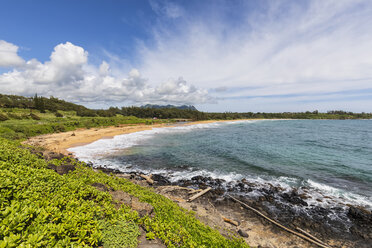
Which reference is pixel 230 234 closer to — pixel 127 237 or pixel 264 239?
pixel 264 239

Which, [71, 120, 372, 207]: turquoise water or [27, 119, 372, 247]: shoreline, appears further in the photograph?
[71, 120, 372, 207]: turquoise water

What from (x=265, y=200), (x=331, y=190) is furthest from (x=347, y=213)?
(x=265, y=200)

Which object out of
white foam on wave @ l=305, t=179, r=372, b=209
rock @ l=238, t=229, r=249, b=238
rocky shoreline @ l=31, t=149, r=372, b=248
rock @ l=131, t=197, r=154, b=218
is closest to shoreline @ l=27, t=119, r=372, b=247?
rocky shoreline @ l=31, t=149, r=372, b=248

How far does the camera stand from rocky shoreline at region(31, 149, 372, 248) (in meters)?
9.95

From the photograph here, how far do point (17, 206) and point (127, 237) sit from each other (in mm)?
3246

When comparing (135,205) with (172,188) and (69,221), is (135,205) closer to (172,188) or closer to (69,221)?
(69,221)

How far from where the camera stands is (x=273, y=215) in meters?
12.0

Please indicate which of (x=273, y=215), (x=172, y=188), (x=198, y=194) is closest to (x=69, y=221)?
(x=198, y=194)

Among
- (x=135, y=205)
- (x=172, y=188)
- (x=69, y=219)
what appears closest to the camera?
(x=69, y=219)

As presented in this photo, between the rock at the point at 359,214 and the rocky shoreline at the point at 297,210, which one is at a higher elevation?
the rock at the point at 359,214

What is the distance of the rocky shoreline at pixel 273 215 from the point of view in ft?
32.6

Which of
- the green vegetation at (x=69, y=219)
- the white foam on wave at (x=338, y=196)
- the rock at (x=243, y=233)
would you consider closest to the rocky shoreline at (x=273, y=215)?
the rock at (x=243, y=233)

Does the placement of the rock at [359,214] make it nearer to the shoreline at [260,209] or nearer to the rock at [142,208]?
the shoreline at [260,209]

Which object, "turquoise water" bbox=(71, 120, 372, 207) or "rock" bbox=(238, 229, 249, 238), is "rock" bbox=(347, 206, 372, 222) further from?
"rock" bbox=(238, 229, 249, 238)
